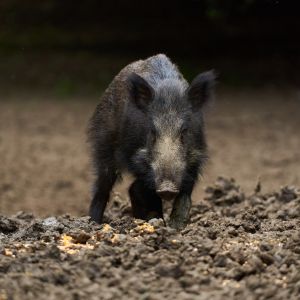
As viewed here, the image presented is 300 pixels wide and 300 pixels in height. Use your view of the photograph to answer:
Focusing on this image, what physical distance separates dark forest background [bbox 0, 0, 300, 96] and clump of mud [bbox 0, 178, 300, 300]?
1250 centimetres

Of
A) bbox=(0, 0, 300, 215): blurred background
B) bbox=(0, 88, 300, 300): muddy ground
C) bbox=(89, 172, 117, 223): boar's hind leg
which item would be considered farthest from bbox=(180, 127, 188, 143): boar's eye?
bbox=(0, 0, 300, 215): blurred background

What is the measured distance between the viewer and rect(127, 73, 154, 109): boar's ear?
7.09 meters

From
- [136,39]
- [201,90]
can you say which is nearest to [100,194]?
[201,90]

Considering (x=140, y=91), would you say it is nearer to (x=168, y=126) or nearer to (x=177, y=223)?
(x=168, y=126)

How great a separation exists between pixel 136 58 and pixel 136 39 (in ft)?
4.54

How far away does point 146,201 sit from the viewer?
23.6 feet

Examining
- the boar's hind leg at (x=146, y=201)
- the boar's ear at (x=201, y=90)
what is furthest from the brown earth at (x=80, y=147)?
the boar's hind leg at (x=146, y=201)

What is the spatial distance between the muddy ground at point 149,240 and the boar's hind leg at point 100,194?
0.27 meters

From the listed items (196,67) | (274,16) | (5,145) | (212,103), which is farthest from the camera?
(274,16)

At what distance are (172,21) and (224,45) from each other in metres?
1.48

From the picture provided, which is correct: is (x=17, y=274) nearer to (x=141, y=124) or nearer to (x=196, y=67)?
(x=141, y=124)

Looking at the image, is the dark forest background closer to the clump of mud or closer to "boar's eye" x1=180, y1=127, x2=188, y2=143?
"boar's eye" x1=180, y1=127, x2=188, y2=143

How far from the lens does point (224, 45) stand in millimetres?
20016

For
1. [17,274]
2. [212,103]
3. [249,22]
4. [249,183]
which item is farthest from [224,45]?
[17,274]
